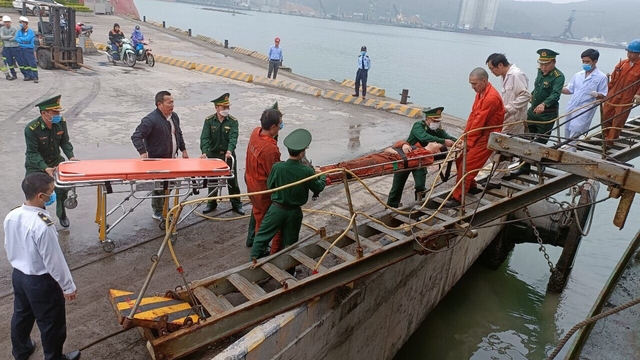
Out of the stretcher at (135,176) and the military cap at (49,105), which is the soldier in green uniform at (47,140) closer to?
the military cap at (49,105)

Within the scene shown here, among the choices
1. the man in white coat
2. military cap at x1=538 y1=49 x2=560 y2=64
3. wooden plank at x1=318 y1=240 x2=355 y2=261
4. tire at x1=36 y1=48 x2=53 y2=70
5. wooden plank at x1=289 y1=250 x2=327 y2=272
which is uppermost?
military cap at x1=538 y1=49 x2=560 y2=64

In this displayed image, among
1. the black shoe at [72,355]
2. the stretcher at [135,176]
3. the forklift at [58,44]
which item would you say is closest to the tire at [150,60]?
the forklift at [58,44]

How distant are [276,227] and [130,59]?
15.5 meters

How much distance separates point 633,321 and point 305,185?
14.8ft

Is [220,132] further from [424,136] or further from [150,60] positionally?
[150,60]

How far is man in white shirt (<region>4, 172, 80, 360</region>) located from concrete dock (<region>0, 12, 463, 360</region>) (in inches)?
14.8

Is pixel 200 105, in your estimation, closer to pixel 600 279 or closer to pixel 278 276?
pixel 278 276

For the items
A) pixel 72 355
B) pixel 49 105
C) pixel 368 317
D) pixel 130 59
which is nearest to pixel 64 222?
pixel 49 105

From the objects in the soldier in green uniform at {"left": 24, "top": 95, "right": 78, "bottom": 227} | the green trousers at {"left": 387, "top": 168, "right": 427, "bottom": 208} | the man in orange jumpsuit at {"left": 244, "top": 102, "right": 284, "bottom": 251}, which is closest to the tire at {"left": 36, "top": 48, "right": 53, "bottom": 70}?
the soldier in green uniform at {"left": 24, "top": 95, "right": 78, "bottom": 227}

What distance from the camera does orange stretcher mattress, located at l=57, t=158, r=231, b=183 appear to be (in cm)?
462

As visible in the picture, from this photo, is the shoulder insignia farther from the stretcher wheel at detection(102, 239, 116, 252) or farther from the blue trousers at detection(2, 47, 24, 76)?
the blue trousers at detection(2, 47, 24, 76)

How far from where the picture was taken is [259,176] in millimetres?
5090

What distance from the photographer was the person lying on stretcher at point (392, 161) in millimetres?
5289

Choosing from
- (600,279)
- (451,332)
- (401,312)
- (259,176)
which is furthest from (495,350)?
(259,176)
